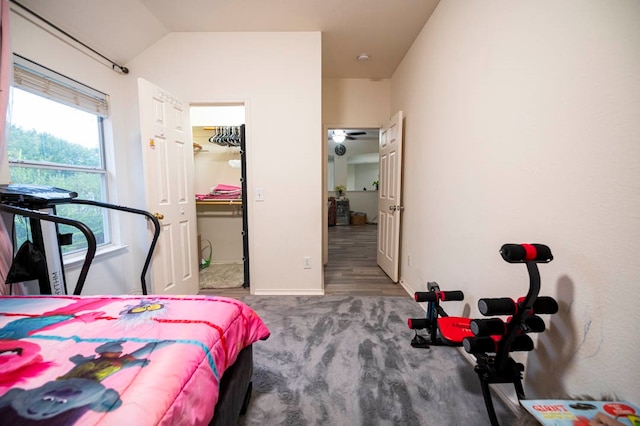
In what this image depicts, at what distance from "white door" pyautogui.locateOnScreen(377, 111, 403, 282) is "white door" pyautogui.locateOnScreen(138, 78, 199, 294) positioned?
230 cm

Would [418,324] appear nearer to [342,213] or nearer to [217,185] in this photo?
[217,185]

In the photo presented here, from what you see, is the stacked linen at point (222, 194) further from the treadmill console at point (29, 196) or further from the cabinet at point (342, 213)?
the cabinet at point (342, 213)

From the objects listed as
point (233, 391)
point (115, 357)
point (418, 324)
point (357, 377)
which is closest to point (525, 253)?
point (418, 324)

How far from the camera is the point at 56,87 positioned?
1.83m

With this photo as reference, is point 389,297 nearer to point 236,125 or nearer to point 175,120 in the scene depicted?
point 175,120

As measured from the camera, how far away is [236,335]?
1.01 meters

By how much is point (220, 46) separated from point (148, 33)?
25.3 inches

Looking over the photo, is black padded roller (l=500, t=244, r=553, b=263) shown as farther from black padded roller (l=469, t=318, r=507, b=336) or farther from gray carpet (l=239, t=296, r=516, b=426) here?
gray carpet (l=239, t=296, r=516, b=426)

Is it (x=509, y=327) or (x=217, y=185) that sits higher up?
(x=217, y=185)

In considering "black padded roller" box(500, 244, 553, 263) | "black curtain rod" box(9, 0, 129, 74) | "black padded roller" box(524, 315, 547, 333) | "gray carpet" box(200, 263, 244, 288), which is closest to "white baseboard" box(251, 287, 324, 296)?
"gray carpet" box(200, 263, 244, 288)

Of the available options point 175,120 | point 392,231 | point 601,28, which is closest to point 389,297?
point 392,231

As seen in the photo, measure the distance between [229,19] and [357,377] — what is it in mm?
3109

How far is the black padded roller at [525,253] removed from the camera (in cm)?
90

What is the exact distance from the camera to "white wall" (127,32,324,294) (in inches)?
93.6
